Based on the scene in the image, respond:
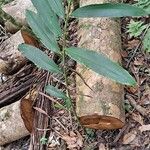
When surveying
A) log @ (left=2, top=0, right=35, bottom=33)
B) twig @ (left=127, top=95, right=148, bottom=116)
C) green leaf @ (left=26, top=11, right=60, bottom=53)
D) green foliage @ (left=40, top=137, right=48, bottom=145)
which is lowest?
twig @ (left=127, top=95, right=148, bottom=116)

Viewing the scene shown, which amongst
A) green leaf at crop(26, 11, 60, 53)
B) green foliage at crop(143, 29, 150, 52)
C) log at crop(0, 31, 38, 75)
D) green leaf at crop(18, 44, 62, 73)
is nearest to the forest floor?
green foliage at crop(143, 29, 150, 52)

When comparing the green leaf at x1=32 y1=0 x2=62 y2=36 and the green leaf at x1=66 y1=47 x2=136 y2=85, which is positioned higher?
the green leaf at x1=32 y1=0 x2=62 y2=36

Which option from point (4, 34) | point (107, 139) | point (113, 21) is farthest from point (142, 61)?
point (4, 34)

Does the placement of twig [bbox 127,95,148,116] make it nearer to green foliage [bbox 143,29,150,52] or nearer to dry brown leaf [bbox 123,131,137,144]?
dry brown leaf [bbox 123,131,137,144]

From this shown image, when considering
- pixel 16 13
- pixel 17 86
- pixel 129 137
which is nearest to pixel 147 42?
pixel 129 137

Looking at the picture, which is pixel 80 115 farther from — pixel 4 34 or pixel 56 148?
pixel 4 34

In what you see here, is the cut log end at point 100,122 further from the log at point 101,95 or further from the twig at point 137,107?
the twig at point 137,107

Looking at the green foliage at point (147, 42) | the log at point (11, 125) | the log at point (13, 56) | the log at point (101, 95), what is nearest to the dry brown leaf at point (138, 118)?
the log at point (101, 95)

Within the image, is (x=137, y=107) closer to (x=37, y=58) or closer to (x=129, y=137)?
(x=129, y=137)
